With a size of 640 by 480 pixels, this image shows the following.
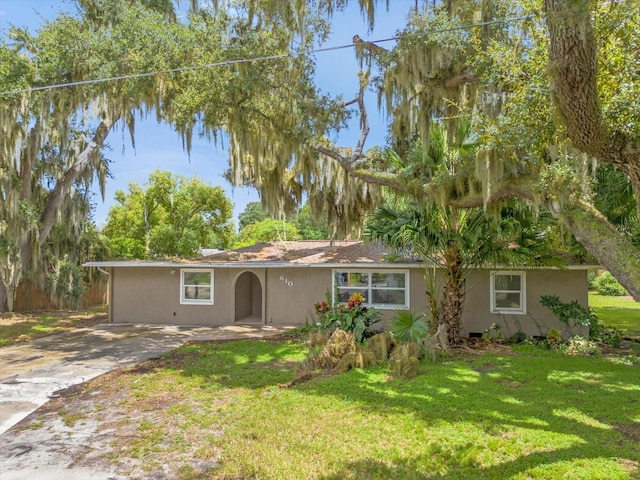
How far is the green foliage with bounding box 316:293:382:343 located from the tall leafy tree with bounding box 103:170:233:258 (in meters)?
16.6

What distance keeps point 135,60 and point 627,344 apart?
13.6 m

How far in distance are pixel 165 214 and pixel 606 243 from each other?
23352 millimetres

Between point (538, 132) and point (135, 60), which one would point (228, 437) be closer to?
point (538, 132)

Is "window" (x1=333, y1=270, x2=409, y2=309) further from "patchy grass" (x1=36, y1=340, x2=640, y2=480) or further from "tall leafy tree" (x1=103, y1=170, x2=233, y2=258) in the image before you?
"tall leafy tree" (x1=103, y1=170, x2=233, y2=258)

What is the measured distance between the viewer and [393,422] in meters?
4.79

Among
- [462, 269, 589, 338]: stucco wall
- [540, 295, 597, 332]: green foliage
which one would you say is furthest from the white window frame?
[540, 295, 597, 332]: green foliage

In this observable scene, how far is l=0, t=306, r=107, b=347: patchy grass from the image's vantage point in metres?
11.2

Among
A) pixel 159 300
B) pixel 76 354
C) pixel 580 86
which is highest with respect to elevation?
pixel 580 86

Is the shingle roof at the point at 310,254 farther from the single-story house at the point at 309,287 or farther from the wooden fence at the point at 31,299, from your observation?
the wooden fence at the point at 31,299

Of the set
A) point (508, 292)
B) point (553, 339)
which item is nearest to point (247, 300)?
point (508, 292)

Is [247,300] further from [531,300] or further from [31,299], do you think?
[531,300]

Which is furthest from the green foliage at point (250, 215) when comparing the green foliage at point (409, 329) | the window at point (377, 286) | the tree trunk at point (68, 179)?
the green foliage at point (409, 329)

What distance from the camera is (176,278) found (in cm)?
1333

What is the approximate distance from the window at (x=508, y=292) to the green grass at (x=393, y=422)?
11.0 ft
